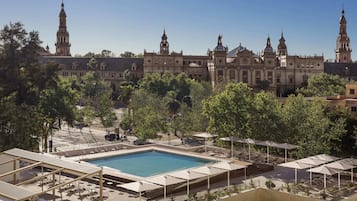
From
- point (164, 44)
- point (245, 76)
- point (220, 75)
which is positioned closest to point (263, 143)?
point (220, 75)

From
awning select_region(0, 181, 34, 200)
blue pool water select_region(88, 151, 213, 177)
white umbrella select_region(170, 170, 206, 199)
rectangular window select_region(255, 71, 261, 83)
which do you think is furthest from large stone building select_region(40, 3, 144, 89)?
awning select_region(0, 181, 34, 200)

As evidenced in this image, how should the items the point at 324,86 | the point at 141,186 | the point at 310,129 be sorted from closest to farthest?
the point at 141,186 < the point at 310,129 < the point at 324,86

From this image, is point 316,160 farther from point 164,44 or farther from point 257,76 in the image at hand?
point 164,44

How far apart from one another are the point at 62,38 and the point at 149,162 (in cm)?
7375

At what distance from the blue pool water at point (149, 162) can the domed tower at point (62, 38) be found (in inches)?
2749

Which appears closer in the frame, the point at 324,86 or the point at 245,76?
the point at 324,86

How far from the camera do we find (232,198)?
21047 millimetres

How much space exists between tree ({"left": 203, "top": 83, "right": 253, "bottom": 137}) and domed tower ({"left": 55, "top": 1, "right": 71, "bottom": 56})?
69.0 metres

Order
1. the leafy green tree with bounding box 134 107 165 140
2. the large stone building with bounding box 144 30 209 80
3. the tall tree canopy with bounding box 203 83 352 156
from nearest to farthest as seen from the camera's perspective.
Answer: the tall tree canopy with bounding box 203 83 352 156 → the leafy green tree with bounding box 134 107 165 140 → the large stone building with bounding box 144 30 209 80

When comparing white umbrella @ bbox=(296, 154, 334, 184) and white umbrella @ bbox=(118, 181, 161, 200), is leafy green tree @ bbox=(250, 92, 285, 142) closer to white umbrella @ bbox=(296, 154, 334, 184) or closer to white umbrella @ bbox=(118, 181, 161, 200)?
white umbrella @ bbox=(296, 154, 334, 184)

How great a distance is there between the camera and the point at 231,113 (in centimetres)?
3488

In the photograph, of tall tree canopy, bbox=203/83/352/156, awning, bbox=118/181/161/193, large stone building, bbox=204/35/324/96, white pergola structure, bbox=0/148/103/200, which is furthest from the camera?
large stone building, bbox=204/35/324/96

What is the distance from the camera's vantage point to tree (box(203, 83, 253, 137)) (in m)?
34.4

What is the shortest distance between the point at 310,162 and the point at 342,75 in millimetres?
70543
